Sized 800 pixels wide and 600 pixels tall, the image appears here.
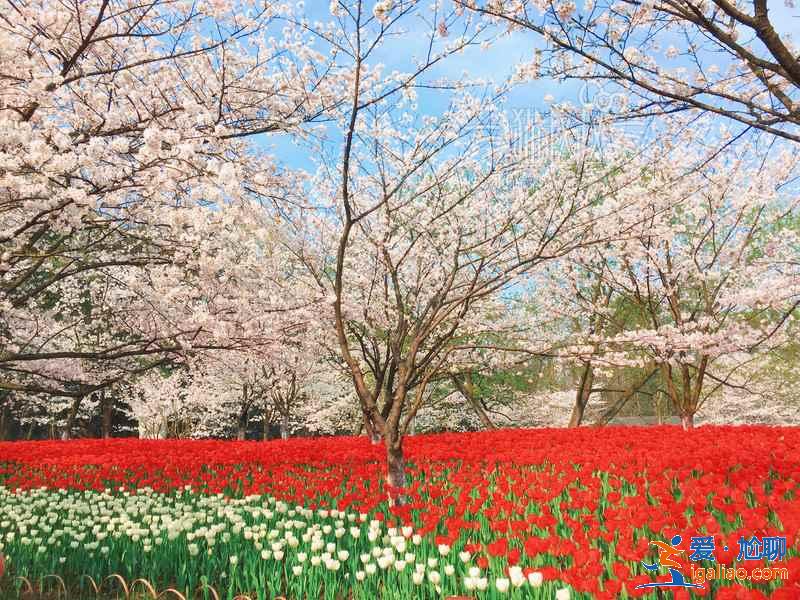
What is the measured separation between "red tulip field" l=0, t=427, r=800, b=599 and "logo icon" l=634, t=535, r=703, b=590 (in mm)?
13

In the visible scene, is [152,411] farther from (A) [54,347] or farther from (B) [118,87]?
(B) [118,87]

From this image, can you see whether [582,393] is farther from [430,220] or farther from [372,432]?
[430,220]

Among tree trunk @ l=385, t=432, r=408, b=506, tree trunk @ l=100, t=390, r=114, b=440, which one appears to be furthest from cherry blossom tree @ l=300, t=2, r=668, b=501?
tree trunk @ l=100, t=390, r=114, b=440

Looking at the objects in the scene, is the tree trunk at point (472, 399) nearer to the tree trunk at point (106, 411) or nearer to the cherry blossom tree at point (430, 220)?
the cherry blossom tree at point (430, 220)

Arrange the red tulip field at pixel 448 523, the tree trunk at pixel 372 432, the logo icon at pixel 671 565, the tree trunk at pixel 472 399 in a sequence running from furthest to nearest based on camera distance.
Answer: the tree trunk at pixel 472 399 < the tree trunk at pixel 372 432 < the red tulip field at pixel 448 523 < the logo icon at pixel 671 565

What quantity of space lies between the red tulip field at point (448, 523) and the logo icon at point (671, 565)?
0.01 meters

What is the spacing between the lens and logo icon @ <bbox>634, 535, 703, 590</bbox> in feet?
10.0

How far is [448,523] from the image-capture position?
4.09 m

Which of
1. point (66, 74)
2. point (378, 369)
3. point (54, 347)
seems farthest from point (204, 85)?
point (54, 347)

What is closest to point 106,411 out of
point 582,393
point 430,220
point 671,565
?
point 582,393

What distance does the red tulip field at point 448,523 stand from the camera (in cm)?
334

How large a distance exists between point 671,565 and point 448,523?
146 centimetres

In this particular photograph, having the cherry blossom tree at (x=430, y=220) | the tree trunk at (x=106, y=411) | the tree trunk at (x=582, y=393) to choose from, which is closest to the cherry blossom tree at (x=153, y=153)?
the cherry blossom tree at (x=430, y=220)

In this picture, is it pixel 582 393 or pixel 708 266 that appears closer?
pixel 708 266
